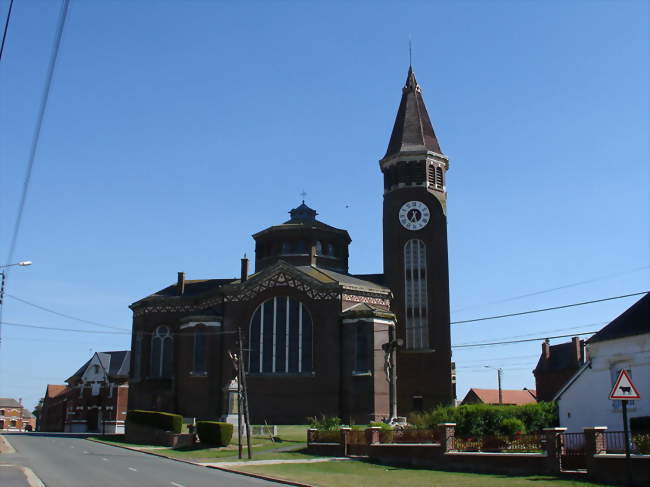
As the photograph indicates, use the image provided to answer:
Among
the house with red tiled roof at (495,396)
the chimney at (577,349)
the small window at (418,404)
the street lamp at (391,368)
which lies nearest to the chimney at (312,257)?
the street lamp at (391,368)

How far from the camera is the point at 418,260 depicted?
5684cm

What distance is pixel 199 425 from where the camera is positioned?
142 feet

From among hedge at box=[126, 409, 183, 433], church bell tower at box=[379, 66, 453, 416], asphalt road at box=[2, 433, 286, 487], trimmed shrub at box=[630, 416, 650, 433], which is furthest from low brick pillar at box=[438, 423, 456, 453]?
church bell tower at box=[379, 66, 453, 416]

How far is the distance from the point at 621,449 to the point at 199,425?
2804cm

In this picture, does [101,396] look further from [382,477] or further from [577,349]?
[382,477]

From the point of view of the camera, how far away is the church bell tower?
5397 cm

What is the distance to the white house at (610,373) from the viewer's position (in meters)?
27.0

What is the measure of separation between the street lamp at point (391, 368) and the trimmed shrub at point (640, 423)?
81.1 ft

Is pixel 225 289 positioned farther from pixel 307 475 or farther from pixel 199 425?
pixel 307 475

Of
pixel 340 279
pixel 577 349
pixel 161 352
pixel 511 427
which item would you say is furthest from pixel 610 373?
pixel 577 349

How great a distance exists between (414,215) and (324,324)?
12313mm

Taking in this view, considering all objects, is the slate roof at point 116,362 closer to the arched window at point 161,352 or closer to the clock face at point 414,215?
the arched window at point 161,352

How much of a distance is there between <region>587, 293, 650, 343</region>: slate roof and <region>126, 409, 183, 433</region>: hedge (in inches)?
1062

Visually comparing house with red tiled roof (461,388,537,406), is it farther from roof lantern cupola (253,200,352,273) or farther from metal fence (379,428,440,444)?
metal fence (379,428,440,444)
